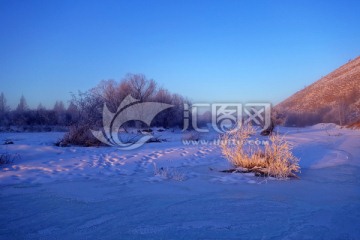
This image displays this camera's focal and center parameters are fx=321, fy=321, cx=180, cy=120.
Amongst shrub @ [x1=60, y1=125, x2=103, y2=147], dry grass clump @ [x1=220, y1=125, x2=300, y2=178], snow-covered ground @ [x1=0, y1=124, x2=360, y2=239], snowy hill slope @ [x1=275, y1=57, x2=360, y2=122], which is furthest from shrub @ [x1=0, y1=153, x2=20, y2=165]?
snowy hill slope @ [x1=275, y1=57, x2=360, y2=122]

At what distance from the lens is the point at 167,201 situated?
5.10 meters

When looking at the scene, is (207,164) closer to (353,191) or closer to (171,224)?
(353,191)

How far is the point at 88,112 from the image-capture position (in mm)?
16031

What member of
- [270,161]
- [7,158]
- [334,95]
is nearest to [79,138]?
[7,158]

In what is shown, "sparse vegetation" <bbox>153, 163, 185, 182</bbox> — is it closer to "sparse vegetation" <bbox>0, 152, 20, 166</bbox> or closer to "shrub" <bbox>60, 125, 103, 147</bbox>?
"sparse vegetation" <bbox>0, 152, 20, 166</bbox>

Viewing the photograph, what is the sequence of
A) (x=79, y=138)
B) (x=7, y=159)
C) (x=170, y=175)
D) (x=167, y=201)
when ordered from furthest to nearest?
(x=79, y=138)
(x=7, y=159)
(x=170, y=175)
(x=167, y=201)

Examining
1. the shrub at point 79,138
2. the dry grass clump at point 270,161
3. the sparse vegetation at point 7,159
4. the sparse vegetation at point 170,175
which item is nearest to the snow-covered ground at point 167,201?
the sparse vegetation at point 170,175

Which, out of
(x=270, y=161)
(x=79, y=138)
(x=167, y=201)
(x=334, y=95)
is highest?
(x=334, y=95)

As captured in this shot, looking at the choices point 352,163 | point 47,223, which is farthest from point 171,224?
point 352,163

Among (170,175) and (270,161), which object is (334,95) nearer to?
(270,161)

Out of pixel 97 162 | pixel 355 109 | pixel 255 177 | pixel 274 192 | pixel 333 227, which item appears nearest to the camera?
pixel 333 227

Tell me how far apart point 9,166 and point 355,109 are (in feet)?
132

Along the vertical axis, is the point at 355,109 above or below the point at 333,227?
above

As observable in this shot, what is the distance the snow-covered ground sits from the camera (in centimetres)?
379
